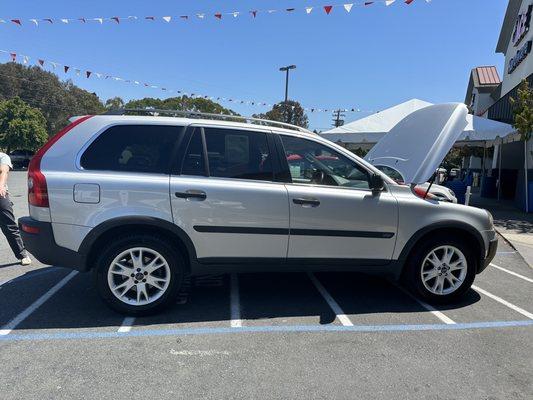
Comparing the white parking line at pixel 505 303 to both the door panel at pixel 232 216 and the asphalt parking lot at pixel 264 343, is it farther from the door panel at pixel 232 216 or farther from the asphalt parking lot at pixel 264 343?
the door panel at pixel 232 216

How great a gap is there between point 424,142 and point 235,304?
112 inches

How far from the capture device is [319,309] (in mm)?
4422

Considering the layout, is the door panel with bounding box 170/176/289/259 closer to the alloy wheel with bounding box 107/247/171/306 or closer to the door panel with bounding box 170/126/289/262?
the door panel with bounding box 170/126/289/262

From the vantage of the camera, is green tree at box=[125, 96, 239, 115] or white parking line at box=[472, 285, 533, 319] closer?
white parking line at box=[472, 285, 533, 319]

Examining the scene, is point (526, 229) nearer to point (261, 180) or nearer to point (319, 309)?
point (319, 309)

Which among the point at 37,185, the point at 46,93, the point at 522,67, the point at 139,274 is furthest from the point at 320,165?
the point at 46,93

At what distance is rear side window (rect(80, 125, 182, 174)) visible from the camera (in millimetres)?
3969

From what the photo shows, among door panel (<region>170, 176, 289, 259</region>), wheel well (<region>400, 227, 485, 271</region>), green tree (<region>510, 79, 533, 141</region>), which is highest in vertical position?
green tree (<region>510, 79, 533, 141</region>)

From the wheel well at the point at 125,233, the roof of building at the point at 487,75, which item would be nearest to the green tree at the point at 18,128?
the roof of building at the point at 487,75

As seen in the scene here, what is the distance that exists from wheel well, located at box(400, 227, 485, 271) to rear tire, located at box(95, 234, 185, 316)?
2.28m

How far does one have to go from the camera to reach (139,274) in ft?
13.3

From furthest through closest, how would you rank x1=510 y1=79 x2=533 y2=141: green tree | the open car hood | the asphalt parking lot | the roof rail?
x1=510 y1=79 x2=533 y2=141: green tree, the open car hood, the roof rail, the asphalt parking lot

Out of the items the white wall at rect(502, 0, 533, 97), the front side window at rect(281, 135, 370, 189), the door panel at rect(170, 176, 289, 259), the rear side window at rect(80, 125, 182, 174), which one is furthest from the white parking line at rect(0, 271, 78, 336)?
the white wall at rect(502, 0, 533, 97)

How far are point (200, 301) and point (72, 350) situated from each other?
1404mm
